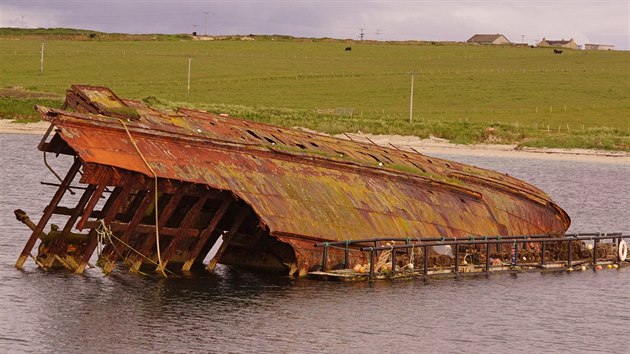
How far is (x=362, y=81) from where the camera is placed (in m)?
130

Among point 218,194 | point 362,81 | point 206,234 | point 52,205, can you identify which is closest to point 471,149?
point 362,81

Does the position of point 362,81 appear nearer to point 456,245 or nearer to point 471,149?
point 471,149

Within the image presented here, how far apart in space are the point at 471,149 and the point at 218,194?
5684cm

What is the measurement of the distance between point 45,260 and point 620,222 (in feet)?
109

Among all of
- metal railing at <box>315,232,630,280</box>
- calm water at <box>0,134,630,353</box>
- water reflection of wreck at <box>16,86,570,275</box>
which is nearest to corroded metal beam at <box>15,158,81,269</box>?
water reflection of wreck at <box>16,86,570,275</box>

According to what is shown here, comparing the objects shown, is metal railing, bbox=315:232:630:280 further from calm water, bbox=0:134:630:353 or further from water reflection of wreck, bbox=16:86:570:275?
calm water, bbox=0:134:630:353

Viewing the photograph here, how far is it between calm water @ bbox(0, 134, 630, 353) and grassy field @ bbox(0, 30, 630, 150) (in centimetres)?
5273

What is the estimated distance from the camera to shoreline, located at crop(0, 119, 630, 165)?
87.8 m

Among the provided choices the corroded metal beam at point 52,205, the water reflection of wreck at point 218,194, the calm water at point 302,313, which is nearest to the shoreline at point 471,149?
the calm water at point 302,313

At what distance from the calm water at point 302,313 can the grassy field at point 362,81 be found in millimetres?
52728

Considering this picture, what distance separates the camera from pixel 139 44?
161625 mm

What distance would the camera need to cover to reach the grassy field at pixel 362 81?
3799 inches

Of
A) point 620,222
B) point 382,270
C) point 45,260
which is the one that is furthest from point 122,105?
point 620,222

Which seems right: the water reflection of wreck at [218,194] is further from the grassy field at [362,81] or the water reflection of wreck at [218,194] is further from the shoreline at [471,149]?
the grassy field at [362,81]
